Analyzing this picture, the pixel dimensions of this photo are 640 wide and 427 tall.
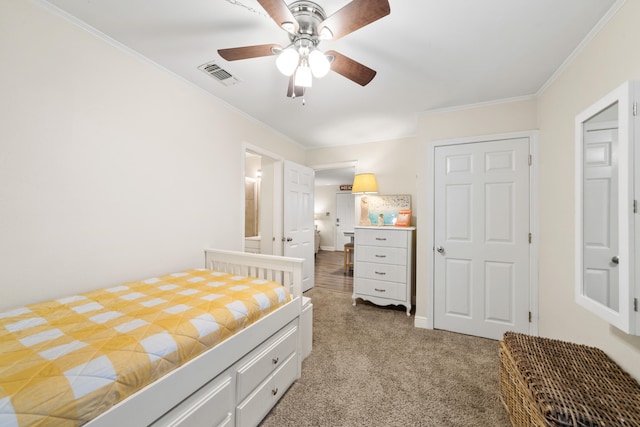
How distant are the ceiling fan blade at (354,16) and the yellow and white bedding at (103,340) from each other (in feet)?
5.08

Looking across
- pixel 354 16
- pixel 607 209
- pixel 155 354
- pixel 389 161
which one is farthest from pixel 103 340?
pixel 389 161

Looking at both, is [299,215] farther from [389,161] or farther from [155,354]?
[155,354]

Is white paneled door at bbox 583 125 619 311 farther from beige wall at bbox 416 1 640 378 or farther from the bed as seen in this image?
the bed

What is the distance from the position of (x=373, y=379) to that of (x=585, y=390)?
1.15 meters

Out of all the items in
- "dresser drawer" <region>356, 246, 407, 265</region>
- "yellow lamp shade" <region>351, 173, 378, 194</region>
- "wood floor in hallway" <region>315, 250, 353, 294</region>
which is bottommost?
"wood floor in hallway" <region>315, 250, 353, 294</region>

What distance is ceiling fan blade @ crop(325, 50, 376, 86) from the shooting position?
144 centimetres

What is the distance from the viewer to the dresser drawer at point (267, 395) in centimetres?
128

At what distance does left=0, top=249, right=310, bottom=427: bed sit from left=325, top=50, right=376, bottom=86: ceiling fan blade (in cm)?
136

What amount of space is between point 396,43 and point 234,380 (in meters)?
2.29

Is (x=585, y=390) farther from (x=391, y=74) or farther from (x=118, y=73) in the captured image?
(x=118, y=73)

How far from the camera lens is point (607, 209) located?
1277 mm

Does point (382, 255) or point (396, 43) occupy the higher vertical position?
point (396, 43)

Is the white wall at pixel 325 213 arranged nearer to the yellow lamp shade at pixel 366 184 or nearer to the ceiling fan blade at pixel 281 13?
the yellow lamp shade at pixel 366 184

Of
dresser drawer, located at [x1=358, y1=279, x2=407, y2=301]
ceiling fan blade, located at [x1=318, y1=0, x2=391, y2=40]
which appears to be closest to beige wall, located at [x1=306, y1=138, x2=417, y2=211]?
dresser drawer, located at [x1=358, y1=279, x2=407, y2=301]
